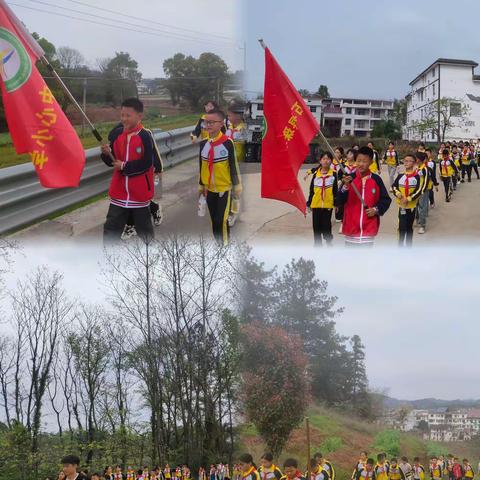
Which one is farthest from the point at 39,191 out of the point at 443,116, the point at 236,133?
the point at 443,116

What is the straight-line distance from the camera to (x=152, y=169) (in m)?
3.93

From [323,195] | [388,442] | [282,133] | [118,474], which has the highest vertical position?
[282,133]

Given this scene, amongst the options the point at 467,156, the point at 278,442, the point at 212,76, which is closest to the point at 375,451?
the point at 278,442

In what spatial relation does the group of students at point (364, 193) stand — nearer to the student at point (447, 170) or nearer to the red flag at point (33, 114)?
the student at point (447, 170)

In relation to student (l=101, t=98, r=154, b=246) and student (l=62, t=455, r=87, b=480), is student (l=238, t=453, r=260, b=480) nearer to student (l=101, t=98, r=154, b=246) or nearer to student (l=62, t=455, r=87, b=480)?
student (l=62, t=455, r=87, b=480)

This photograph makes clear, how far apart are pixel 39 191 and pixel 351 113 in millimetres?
2436

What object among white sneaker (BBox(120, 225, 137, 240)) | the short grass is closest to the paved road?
white sneaker (BBox(120, 225, 137, 240))

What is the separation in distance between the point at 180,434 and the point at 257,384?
49.3 inches

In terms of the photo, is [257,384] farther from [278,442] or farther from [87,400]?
[87,400]

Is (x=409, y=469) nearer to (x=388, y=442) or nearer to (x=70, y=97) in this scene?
(x=388, y=442)

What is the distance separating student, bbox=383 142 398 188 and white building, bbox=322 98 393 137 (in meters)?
0.75

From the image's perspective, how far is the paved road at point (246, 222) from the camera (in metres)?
3.97

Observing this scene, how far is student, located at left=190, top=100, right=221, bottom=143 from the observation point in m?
3.88

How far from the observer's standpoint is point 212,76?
12.4 feet
